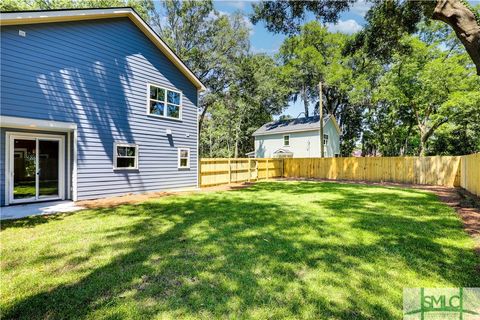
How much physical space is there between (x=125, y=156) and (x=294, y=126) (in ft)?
64.8

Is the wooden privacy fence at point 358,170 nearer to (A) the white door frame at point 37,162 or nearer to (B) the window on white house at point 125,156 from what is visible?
(B) the window on white house at point 125,156

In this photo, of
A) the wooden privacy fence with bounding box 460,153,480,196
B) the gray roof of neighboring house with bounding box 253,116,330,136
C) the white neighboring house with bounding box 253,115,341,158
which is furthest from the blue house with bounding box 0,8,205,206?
the gray roof of neighboring house with bounding box 253,116,330,136

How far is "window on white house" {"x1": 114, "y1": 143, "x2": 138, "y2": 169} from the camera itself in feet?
31.4

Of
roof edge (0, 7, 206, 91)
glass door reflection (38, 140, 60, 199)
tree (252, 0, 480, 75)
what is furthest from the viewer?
tree (252, 0, 480, 75)

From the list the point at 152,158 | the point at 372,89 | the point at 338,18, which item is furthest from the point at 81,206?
the point at 372,89

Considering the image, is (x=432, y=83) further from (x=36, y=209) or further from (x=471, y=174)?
(x=36, y=209)

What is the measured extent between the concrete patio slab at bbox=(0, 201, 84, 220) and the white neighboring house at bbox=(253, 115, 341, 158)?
68.7ft

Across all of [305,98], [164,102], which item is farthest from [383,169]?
[305,98]

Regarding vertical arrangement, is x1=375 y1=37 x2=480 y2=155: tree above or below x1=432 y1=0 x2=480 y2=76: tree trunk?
above

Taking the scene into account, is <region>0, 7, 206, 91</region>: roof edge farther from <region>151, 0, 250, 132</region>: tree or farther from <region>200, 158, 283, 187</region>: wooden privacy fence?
<region>151, 0, 250, 132</region>: tree

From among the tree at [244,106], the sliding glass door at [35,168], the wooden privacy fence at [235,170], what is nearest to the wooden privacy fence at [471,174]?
the wooden privacy fence at [235,170]

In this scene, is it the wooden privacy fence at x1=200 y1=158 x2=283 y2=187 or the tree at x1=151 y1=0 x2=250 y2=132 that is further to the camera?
the tree at x1=151 y1=0 x2=250 y2=132

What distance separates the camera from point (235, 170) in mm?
15117

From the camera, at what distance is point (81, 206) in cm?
756
